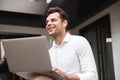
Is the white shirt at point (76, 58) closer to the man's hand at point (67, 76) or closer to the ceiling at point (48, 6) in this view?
the man's hand at point (67, 76)

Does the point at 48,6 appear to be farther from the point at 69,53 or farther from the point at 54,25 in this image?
the point at 69,53

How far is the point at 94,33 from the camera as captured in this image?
4.78 metres

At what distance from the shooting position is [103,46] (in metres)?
4.38

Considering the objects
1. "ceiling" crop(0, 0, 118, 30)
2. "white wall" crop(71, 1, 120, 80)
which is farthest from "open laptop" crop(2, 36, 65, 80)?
"white wall" crop(71, 1, 120, 80)

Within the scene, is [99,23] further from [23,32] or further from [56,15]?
[56,15]

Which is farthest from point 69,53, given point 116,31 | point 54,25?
point 116,31

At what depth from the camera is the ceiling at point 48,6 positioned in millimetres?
4062

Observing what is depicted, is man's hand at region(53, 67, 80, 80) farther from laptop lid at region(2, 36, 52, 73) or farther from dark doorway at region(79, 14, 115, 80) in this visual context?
dark doorway at region(79, 14, 115, 80)

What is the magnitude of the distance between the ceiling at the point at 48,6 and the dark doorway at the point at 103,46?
0.79 ft

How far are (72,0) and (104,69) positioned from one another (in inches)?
54.5

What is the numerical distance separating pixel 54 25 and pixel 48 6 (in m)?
2.67

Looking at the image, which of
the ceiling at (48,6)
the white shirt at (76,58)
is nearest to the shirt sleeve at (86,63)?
the white shirt at (76,58)

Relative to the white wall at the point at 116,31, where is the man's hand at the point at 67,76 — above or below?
below

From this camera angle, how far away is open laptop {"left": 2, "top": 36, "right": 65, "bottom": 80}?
4.91 ft
